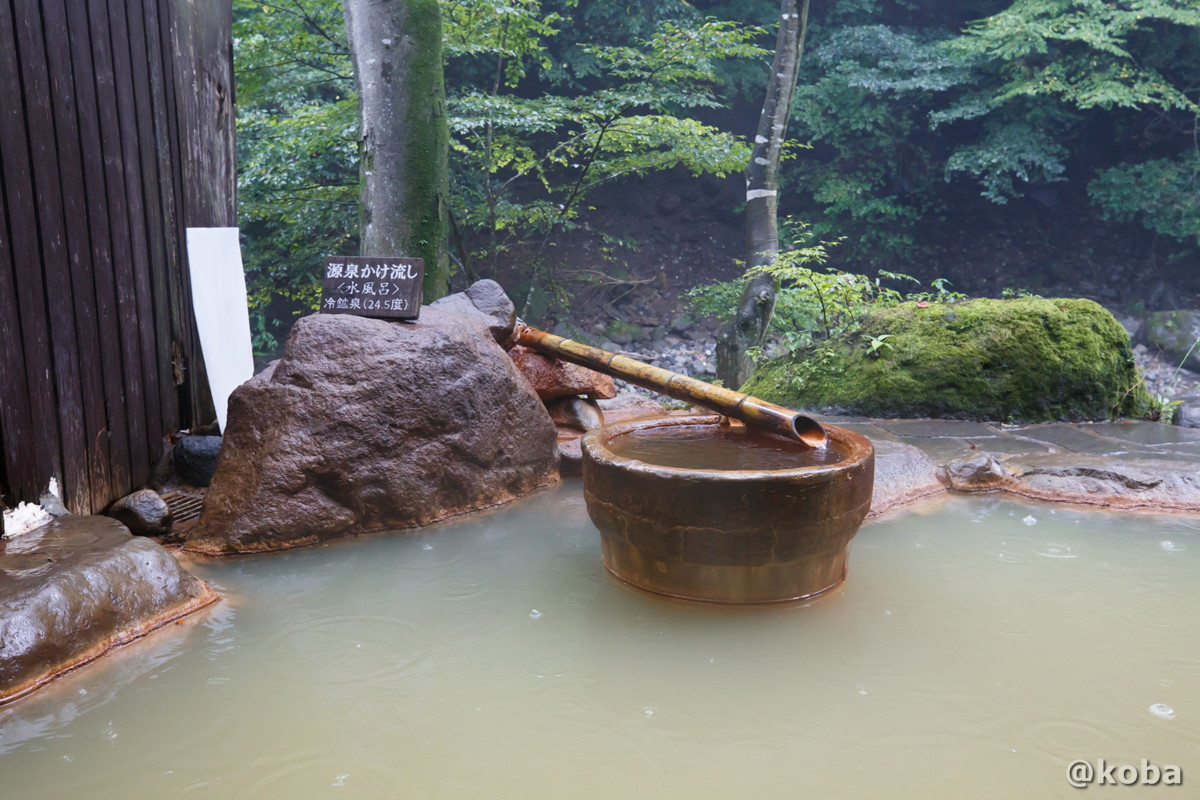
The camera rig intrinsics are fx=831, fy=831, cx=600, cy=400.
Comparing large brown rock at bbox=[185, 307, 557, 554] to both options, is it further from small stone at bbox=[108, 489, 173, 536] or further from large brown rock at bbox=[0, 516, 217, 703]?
large brown rock at bbox=[0, 516, 217, 703]

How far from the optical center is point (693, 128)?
869cm

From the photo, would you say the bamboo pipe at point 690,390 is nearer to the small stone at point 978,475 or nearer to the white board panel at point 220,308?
the small stone at point 978,475

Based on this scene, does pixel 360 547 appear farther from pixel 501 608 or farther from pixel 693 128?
pixel 693 128

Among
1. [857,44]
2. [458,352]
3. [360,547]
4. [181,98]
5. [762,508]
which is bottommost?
[360,547]

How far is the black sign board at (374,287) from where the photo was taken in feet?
15.1

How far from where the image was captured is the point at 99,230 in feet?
12.3

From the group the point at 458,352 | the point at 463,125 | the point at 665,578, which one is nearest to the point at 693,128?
the point at 463,125

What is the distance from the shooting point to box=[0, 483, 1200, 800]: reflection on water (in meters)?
2.05

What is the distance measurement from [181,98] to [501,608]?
11.4ft

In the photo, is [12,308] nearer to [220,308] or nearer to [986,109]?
[220,308]

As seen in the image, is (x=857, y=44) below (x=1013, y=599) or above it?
above

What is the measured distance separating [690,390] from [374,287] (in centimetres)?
192

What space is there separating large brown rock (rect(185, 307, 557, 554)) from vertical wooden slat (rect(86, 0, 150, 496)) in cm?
56
